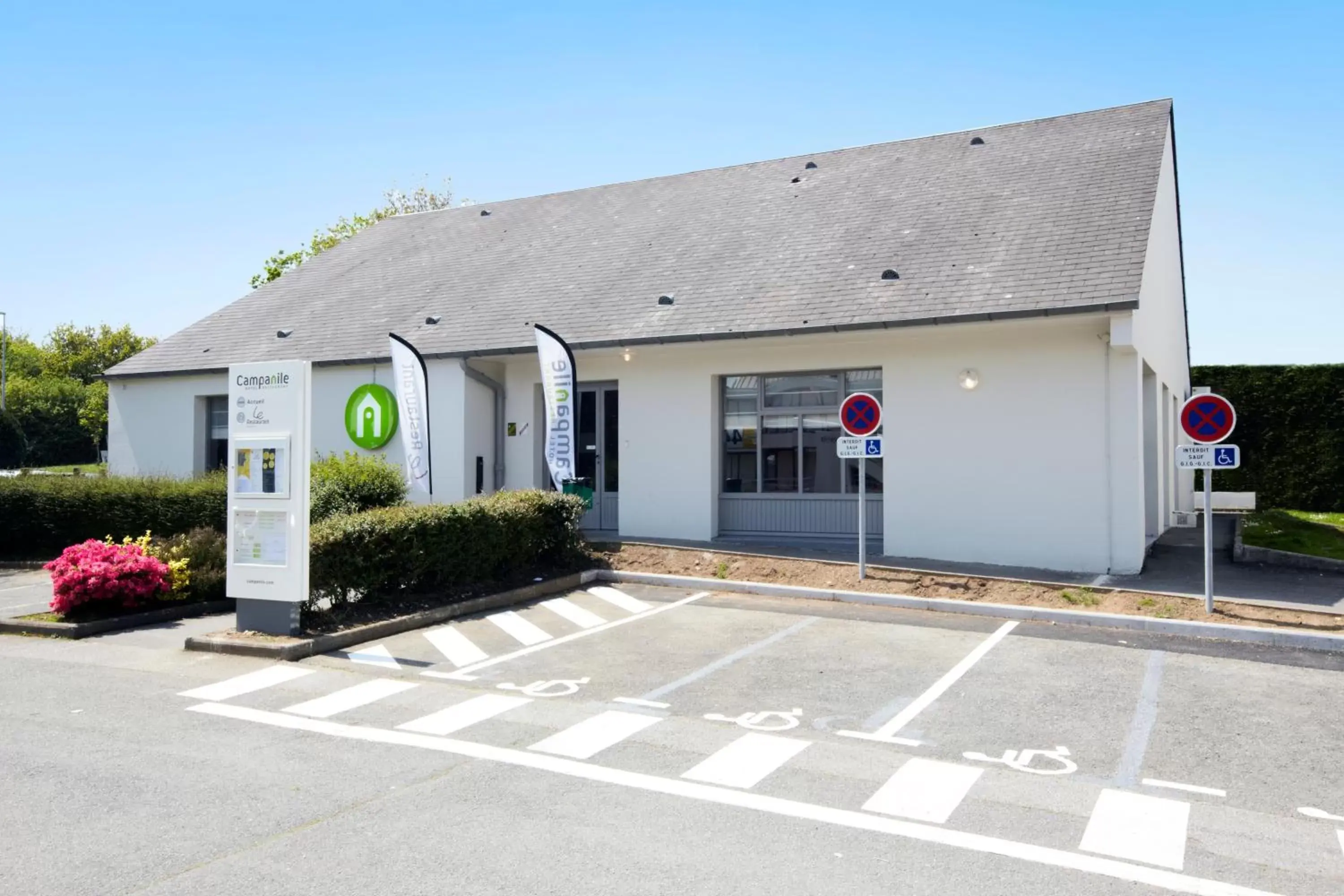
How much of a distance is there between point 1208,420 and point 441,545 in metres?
8.57

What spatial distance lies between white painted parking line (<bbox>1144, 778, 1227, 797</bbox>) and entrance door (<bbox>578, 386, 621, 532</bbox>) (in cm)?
1183

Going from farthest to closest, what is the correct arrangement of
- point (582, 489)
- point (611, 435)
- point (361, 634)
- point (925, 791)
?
1. point (611, 435)
2. point (582, 489)
3. point (361, 634)
4. point (925, 791)

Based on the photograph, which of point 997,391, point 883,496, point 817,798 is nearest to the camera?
point 817,798

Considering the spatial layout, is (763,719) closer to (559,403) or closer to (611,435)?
(559,403)

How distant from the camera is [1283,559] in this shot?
45.5 feet

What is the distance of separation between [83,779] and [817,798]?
4209 mm

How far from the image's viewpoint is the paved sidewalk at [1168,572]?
1155 cm

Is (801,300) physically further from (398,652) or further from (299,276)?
(299,276)

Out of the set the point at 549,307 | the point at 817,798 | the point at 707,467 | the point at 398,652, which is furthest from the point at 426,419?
the point at 817,798

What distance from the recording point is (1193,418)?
1055cm

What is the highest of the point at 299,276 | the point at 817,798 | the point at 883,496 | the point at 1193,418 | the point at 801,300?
the point at 299,276

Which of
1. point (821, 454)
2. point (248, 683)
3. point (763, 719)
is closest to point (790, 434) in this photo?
point (821, 454)

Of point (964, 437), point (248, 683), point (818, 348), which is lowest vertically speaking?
point (248, 683)

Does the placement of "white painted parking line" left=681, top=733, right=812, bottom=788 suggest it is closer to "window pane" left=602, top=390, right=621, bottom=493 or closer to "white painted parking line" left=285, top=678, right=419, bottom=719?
"white painted parking line" left=285, top=678, right=419, bottom=719
